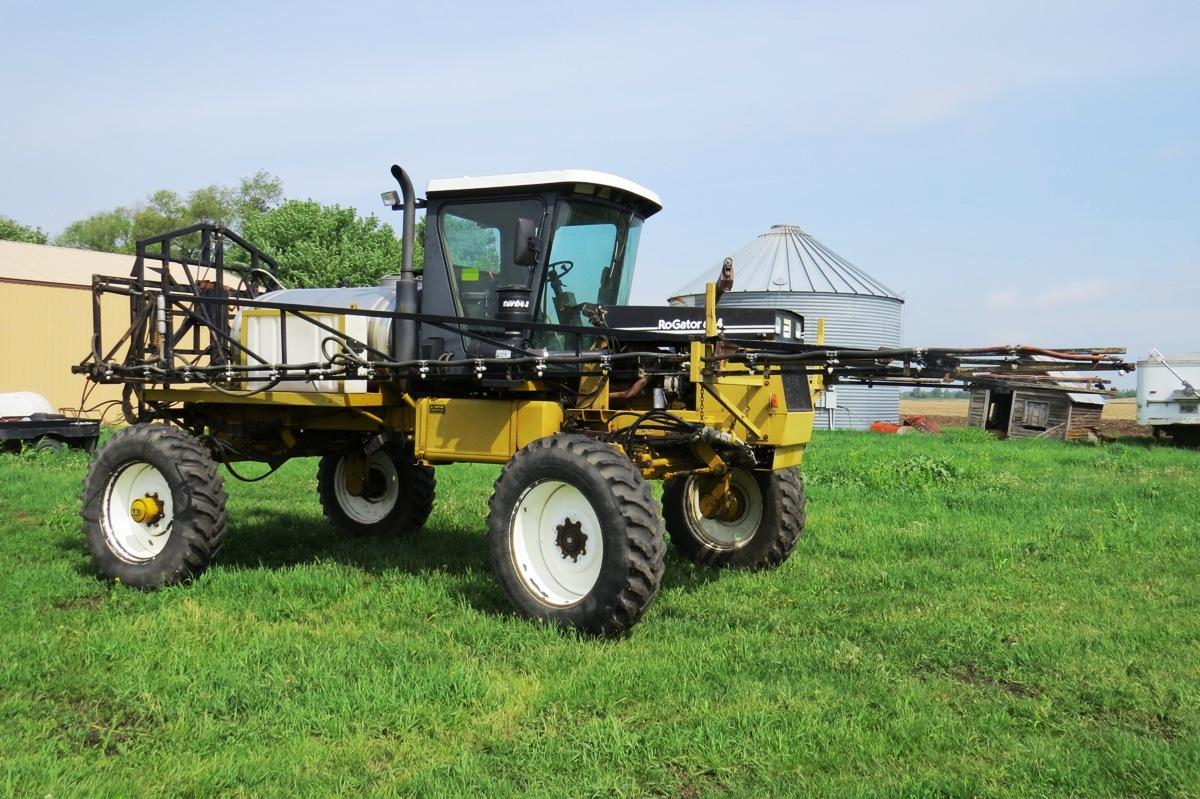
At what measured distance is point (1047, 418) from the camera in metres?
22.2

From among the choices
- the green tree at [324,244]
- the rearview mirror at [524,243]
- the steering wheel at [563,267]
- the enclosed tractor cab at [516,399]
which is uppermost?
the green tree at [324,244]

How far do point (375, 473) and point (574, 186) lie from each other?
369 centimetres

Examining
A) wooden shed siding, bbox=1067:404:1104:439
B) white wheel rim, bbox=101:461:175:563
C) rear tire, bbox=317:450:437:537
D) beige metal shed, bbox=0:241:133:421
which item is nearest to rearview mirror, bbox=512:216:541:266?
rear tire, bbox=317:450:437:537

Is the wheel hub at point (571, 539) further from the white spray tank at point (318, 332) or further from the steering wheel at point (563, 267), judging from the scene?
the white spray tank at point (318, 332)

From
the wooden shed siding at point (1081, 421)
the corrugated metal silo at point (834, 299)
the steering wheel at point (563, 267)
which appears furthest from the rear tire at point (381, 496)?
the corrugated metal silo at point (834, 299)

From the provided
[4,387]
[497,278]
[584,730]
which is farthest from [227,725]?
[4,387]

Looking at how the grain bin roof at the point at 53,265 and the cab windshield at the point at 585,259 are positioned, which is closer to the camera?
the cab windshield at the point at 585,259

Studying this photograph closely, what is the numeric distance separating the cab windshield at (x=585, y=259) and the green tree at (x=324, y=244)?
2487 cm

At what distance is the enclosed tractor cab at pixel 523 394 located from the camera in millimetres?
5809

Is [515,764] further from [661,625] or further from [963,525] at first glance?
[963,525]

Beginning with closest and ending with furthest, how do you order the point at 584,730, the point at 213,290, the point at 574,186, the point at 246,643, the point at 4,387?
the point at 584,730 < the point at 246,643 < the point at 574,186 < the point at 213,290 < the point at 4,387

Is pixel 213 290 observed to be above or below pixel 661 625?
above

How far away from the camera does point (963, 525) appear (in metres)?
9.09

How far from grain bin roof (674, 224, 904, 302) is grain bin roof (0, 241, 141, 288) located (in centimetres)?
1633
